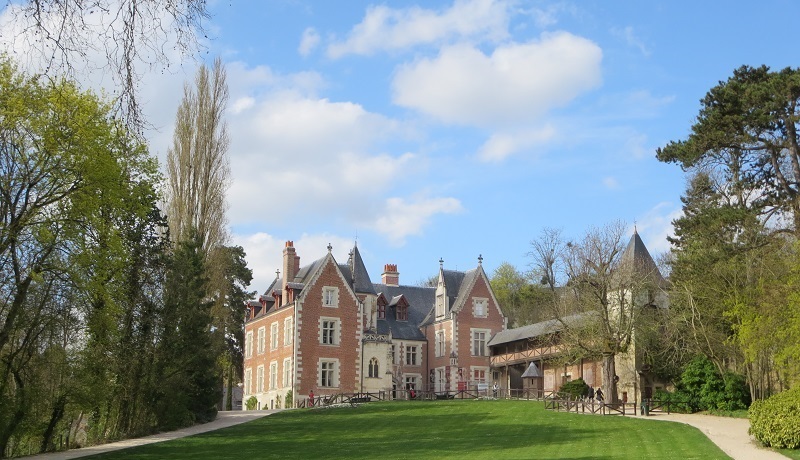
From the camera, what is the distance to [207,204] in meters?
37.8

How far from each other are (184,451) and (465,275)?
32.9 meters

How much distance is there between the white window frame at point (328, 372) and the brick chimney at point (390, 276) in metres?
12.2

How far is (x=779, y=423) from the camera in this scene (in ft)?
70.4

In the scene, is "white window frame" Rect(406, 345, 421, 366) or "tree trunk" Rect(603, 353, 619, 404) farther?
"white window frame" Rect(406, 345, 421, 366)

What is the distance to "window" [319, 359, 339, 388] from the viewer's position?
46500 millimetres

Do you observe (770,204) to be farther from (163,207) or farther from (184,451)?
(163,207)

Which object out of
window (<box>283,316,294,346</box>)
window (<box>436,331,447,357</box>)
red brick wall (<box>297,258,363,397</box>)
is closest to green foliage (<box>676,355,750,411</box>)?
red brick wall (<box>297,258,363,397</box>)

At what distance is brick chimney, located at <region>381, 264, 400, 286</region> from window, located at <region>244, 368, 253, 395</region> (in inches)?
444

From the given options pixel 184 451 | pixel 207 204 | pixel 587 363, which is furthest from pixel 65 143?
pixel 587 363

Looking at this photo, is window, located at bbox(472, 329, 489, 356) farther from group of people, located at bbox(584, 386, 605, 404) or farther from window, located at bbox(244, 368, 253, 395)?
window, located at bbox(244, 368, 253, 395)

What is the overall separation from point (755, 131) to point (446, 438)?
13.4 m

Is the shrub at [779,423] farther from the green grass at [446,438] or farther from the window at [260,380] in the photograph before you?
the window at [260,380]

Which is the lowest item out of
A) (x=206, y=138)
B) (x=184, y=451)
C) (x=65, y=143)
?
(x=184, y=451)

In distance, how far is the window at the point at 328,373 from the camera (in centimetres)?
4650
